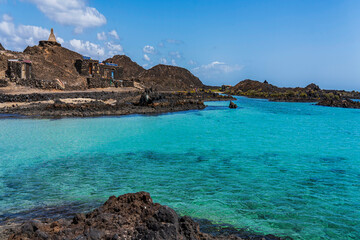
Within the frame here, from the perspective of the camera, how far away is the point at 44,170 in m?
10.0

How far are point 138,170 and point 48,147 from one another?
682 cm

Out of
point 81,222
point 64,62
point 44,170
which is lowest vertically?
point 44,170

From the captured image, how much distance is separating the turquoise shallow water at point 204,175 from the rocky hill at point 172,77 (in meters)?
64.8

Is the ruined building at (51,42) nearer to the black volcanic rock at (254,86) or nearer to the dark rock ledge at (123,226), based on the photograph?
the dark rock ledge at (123,226)

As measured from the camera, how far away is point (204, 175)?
32.0ft

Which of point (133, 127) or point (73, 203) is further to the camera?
point (133, 127)

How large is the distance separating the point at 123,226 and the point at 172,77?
92854 millimetres

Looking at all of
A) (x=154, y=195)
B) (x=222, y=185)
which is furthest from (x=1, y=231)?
(x=222, y=185)

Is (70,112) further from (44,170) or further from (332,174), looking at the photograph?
(332,174)

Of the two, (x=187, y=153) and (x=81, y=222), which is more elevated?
(x=81, y=222)

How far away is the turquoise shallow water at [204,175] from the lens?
6.51 metres

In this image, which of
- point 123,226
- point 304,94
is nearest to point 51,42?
point 123,226

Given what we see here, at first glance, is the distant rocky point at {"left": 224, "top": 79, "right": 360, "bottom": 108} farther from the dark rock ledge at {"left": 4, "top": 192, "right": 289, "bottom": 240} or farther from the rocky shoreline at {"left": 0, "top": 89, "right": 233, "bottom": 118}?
the dark rock ledge at {"left": 4, "top": 192, "right": 289, "bottom": 240}

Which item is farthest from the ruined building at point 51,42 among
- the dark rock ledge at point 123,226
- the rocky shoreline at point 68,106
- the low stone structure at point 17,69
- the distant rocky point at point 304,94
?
the distant rocky point at point 304,94
